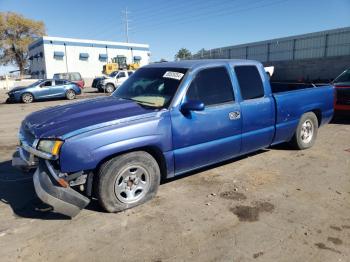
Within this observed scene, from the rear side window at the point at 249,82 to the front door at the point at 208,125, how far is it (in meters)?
0.27

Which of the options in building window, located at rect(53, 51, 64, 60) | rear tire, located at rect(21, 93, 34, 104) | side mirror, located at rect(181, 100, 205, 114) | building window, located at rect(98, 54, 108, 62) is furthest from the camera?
building window, located at rect(98, 54, 108, 62)

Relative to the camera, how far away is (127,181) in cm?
412

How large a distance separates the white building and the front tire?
180 feet

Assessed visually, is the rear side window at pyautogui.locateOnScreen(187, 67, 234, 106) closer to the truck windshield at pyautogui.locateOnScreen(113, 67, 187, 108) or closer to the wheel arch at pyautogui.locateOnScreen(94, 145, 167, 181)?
the truck windshield at pyautogui.locateOnScreen(113, 67, 187, 108)

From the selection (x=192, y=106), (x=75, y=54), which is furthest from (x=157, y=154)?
(x=75, y=54)

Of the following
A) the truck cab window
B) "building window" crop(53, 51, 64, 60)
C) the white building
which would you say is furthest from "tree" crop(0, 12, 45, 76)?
the truck cab window

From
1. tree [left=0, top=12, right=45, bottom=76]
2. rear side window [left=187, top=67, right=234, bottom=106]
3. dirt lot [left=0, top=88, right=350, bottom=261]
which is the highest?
tree [left=0, top=12, right=45, bottom=76]

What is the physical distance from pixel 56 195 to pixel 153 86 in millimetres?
2039

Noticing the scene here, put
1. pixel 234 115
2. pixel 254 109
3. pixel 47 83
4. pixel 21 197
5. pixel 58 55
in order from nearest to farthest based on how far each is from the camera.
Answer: pixel 21 197 < pixel 234 115 < pixel 254 109 < pixel 47 83 < pixel 58 55

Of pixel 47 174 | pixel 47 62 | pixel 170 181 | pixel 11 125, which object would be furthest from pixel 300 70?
pixel 47 62

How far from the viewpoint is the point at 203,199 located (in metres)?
4.45

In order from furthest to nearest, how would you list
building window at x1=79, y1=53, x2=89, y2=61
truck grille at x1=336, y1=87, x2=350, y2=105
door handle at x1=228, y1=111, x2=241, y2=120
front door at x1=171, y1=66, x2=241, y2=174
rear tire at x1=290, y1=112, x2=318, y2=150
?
building window at x1=79, y1=53, x2=89, y2=61
truck grille at x1=336, y1=87, x2=350, y2=105
rear tire at x1=290, y1=112, x2=318, y2=150
door handle at x1=228, y1=111, x2=241, y2=120
front door at x1=171, y1=66, x2=241, y2=174

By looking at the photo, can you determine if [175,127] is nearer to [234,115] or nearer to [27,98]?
[234,115]

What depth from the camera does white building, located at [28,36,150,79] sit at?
5484 centimetres
